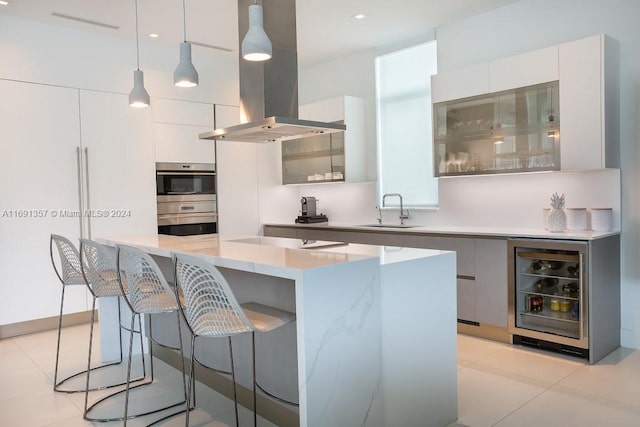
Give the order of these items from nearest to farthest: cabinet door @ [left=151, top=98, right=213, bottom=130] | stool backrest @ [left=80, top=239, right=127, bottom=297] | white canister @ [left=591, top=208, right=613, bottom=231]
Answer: stool backrest @ [left=80, top=239, right=127, bottom=297]
white canister @ [left=591, top=208, right=613, bottom=231]
cabinet door @ [left=151, top=98, right=213, bottom=130]

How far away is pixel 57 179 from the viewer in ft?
14.8

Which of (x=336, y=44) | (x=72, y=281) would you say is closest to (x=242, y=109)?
(x=72, y=281)

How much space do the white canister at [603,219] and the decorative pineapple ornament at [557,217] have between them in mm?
211

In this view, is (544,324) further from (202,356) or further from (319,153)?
(319,153)

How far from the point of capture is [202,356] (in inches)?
125

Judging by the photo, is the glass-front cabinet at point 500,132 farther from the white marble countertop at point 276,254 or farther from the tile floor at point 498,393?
the white marble countertop at point 276,254

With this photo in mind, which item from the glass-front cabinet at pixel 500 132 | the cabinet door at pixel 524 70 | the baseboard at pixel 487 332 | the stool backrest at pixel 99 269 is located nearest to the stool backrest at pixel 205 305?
the stool backrest at pixel 99 269

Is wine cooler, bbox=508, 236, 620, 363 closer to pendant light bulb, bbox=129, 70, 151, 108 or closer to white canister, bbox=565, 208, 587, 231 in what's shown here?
white canister, bbox=565, 208, 587, 231

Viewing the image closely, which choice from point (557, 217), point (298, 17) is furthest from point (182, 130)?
point (557, 217)

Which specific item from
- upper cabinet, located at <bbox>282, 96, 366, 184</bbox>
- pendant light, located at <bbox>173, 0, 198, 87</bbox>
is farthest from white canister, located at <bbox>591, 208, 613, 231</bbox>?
pendant light, located at <bbox>173, 0, 198, 87</bbox>

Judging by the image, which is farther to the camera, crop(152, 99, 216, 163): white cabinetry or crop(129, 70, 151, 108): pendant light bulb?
crop(152, 99, 216, 163): white cabinetry

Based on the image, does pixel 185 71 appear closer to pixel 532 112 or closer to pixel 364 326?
pixel 364 326

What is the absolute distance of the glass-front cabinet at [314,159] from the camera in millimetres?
5414

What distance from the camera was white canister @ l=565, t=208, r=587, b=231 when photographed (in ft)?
12.1
